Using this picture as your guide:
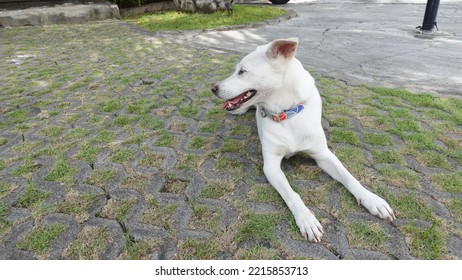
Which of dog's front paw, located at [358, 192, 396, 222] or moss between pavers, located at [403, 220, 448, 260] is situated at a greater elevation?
dog's front paw, located at [358, 192, 396, 222]

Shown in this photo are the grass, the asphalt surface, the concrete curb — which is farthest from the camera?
the concrete curb

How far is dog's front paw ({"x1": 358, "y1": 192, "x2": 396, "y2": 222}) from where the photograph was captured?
2.24 metres

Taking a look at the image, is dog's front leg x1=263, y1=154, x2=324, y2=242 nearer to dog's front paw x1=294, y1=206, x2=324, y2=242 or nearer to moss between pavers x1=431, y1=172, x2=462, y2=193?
dog's front paw x1=294, y1=206, x2=324, y2=242

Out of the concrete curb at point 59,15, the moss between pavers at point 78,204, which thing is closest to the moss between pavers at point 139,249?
the moss between pavers at point 78,204

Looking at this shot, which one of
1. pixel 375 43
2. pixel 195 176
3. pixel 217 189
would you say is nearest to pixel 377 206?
pixel 217 189

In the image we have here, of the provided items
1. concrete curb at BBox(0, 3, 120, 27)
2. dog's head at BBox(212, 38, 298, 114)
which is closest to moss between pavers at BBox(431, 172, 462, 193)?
dog's head at BBox(212, 38, 298, 114)

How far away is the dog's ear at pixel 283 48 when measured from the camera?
2.33 m

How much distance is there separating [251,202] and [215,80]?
3072 millimetres

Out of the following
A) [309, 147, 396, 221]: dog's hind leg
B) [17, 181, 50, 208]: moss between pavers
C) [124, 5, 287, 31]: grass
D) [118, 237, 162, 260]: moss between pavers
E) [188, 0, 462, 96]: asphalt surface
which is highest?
[124, 5, 287, 31]: grass

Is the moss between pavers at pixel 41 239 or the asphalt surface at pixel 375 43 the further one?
the asphalt surface at pixel 375 43

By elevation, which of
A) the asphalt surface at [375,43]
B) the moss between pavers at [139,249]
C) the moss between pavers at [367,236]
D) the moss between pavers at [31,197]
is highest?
the asphalt surface at [375,43]

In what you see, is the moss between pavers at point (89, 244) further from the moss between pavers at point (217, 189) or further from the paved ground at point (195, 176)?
the moss between pavers at point (217, 189)

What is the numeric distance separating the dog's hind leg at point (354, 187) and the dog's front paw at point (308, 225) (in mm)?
438

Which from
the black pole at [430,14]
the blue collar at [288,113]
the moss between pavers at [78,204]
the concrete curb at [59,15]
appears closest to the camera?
the moss between pavers at [78,204]
